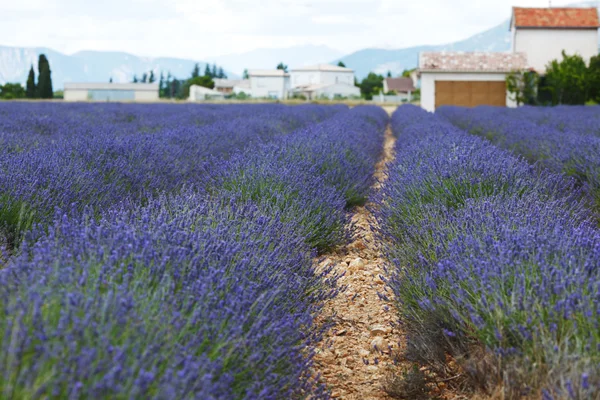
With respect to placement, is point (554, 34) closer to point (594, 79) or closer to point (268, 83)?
point (594, 79)

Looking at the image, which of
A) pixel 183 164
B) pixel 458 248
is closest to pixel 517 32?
pixel 183 164

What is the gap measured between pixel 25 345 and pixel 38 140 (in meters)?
4.84

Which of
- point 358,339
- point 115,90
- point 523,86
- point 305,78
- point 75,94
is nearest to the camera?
point 358,339

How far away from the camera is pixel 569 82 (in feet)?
77.2

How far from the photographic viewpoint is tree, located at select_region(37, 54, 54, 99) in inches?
1676

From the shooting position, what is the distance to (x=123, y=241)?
2.02 metres

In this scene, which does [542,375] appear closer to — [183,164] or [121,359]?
[121,359]

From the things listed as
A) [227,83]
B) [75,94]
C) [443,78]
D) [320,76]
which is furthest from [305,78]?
[443,78]

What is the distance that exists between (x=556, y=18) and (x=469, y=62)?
5916 mm

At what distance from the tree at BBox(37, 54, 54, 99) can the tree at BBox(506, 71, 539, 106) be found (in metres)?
31.8

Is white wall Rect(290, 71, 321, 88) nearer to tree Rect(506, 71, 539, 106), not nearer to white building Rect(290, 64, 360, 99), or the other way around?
white building Rect(290, 64, 360, 99)

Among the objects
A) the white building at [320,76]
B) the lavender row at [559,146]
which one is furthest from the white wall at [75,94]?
the lavender row at [559,146]

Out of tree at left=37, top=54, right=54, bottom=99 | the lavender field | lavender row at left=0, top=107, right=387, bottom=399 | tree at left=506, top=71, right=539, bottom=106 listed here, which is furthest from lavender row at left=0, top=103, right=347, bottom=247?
tree at left=37, top=54, right=54, bottom=99

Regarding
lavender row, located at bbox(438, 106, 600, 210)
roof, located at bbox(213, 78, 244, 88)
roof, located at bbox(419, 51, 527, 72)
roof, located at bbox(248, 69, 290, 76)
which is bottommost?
lavender row, located at bbox(438, 106, 600, 210)
